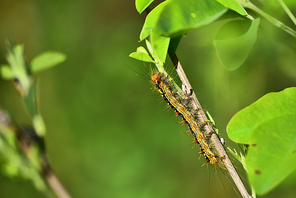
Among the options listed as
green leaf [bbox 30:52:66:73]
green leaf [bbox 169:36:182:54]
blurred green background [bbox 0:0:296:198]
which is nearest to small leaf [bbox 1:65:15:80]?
green leaf [bbox 30:52:66:73]

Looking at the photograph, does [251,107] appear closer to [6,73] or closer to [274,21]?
[274,21]

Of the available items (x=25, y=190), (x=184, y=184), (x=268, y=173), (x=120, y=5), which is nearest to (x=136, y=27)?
(x=120, y=5)

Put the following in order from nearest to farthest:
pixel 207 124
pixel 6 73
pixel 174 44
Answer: pixel 6 73, pixel 174 44, pixel 207 124

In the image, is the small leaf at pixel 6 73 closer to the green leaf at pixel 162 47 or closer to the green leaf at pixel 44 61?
the green leaf at pixel 44 61

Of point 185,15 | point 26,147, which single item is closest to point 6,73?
point 26,147

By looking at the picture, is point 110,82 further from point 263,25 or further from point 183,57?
point 263,25

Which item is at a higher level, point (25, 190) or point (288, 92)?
point (288, 92)

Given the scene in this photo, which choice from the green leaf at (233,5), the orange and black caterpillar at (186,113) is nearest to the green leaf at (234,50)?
the green leaf at (233,5)
